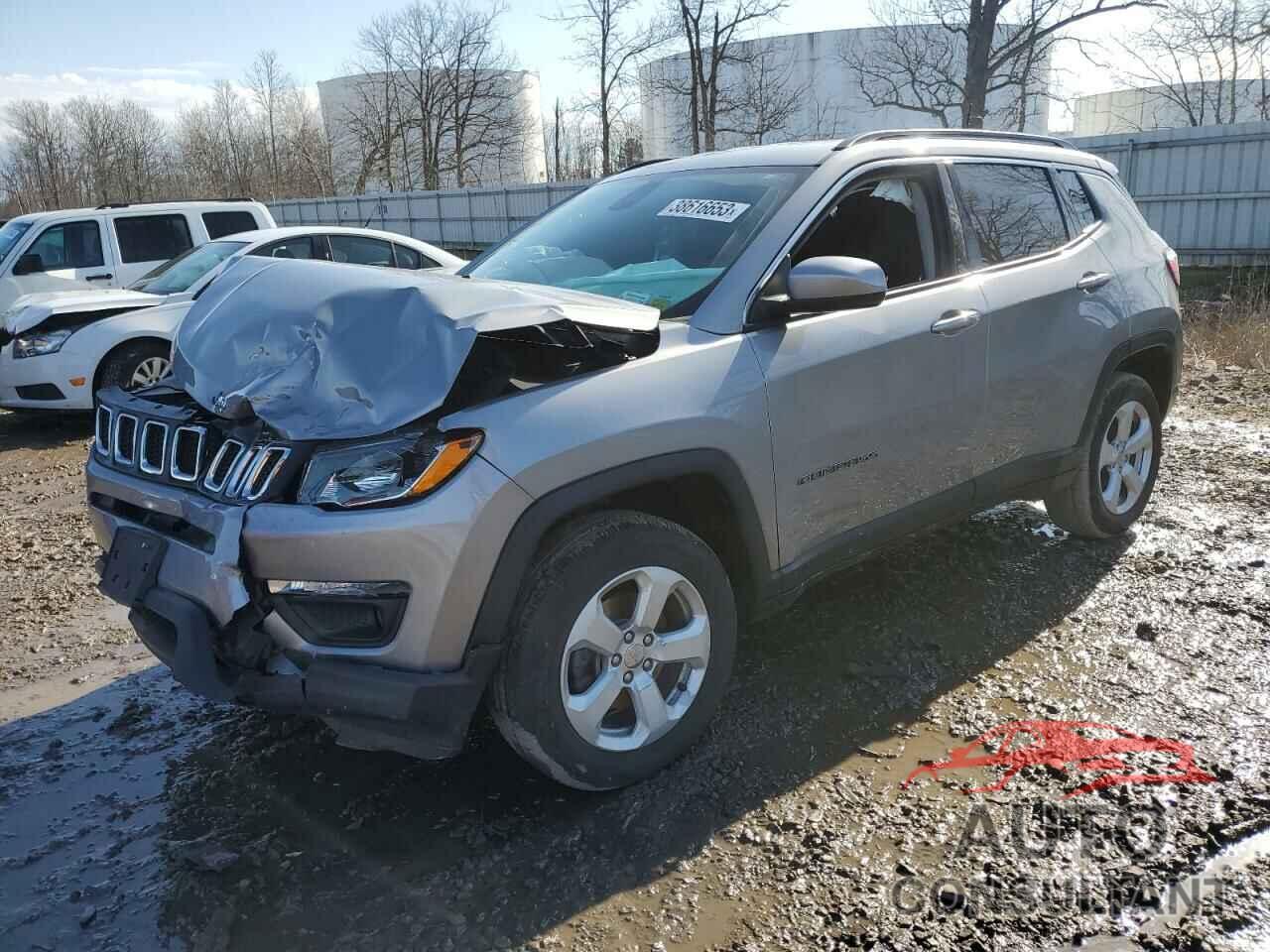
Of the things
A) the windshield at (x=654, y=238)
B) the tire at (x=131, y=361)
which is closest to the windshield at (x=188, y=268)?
the tire at (x=131, y=361)

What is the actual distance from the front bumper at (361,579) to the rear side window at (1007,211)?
2.41 metres

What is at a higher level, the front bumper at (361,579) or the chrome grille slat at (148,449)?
the chrome grille slat at (148,449)

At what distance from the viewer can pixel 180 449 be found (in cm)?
283

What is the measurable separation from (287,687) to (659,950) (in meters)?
1.11

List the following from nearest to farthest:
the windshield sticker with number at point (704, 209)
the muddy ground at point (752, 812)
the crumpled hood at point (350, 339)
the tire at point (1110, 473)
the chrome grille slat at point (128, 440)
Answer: the muddy ground at point (752, 812), the crumpled hood at point (350, 339), the chrome grille slat at point (128, 440), the windshield sticker with number at point (704, 209), the tire at point (1110, 473)

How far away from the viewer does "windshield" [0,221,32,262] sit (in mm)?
10492

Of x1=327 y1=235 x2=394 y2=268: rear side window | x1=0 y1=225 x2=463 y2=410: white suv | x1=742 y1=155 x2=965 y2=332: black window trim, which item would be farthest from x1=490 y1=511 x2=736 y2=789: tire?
x1=327 y1=235 x2=394 y2=268: rear side window

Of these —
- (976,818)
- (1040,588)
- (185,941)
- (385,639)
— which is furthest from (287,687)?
(1040,588)

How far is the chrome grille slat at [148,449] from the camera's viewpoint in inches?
113

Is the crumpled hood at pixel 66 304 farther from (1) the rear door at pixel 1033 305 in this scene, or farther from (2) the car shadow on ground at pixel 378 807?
(1) the rear door at pixel 1033 305

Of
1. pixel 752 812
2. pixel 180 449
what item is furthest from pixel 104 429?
pixel 752 812

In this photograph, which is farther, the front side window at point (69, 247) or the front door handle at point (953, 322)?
Answer: the front side window at point (69, 247)

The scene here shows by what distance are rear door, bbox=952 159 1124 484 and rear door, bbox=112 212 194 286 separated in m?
9.28

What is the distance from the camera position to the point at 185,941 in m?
2.43
